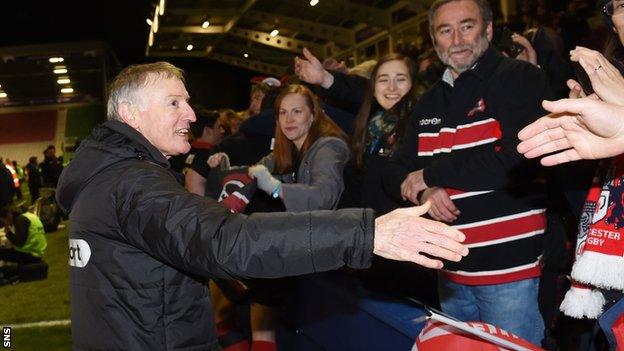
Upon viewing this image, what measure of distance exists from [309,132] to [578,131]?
2.68 metres

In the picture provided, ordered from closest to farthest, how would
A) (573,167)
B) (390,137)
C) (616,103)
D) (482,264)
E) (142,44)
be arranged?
(616,103), (573,167), (482,264), (390,137), (142,44)

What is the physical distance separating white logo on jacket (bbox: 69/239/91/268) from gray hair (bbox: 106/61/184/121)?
487mm

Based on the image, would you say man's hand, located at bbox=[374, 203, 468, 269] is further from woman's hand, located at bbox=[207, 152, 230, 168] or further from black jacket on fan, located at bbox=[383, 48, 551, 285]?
woman's hand, located at bbox=[207, 152, 230, 168]

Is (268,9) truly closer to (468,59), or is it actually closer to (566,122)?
(468,59)

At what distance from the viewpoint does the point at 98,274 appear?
213cm

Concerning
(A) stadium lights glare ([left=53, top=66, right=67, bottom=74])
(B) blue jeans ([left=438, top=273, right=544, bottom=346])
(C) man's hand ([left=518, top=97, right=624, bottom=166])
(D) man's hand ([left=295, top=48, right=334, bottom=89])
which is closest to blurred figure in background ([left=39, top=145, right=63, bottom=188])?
(A) stadium lights glare ([left=53, top=66, right=67, bottom=74])

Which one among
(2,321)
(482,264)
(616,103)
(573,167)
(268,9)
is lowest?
(2,321)

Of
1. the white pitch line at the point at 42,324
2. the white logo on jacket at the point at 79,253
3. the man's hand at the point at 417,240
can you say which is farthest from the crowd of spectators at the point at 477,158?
the white pitch line at the point at 42,324

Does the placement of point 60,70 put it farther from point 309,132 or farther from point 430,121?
point 430,121

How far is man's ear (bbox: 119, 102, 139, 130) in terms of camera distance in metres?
2.37

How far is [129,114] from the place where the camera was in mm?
2379

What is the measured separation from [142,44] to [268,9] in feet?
47.7

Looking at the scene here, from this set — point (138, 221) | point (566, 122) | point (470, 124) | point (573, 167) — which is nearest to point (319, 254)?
point (138, 221)

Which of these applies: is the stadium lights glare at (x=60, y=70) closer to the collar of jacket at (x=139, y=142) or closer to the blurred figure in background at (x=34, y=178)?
the blurred figure in background at (x=34, y=178)
